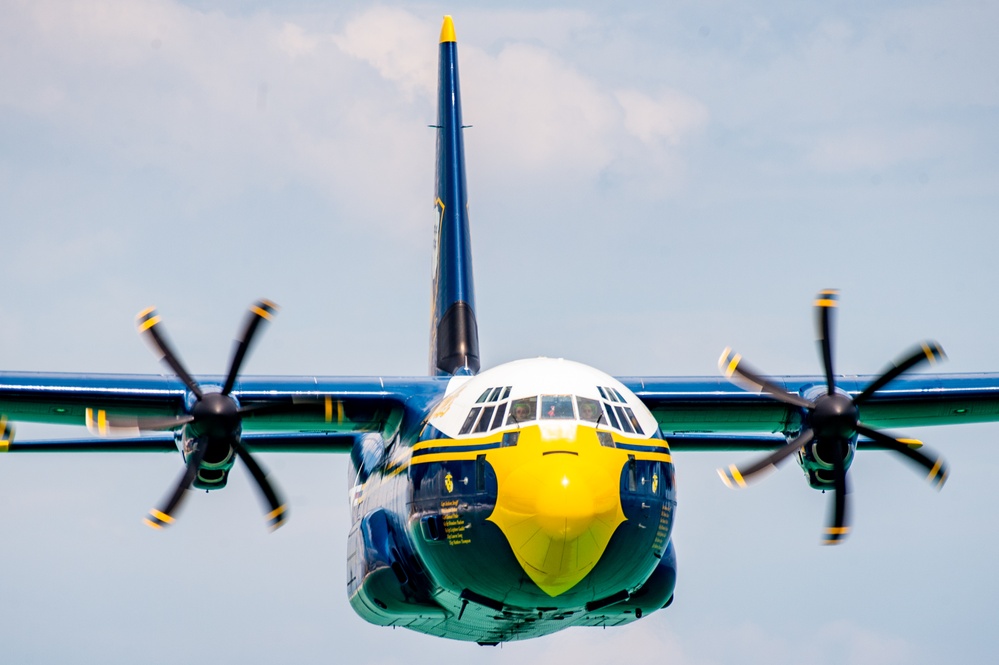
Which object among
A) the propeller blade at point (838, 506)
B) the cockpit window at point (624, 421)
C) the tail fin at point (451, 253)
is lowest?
the propeller blade at point (838, 506)

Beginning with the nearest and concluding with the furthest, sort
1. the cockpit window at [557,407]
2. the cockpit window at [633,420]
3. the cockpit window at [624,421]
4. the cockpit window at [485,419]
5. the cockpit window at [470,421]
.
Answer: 1. the cockpit window at [557,407]
2. the cockpit window at [624,421]
3. the cockpit window at [485,419]
4. the cockpit window at [633,420]
5. the cockpit window at [470,421]

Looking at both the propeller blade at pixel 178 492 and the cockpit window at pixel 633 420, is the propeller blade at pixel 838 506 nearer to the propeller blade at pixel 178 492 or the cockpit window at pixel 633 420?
the cockpit window at pixel 633 420

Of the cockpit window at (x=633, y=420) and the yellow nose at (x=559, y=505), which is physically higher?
the cockpit window at (x=633, y=420)

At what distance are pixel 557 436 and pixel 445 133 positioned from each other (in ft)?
49.5

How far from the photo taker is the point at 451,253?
98.9 ft

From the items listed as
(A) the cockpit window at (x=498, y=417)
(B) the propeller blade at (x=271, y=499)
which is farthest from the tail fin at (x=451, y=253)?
(A) the cockpit window at (x=498, y=417)

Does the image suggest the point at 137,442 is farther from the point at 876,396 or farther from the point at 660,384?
the point at 876,396

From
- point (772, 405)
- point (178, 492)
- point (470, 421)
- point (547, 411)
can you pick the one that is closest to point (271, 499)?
point (178, 492)

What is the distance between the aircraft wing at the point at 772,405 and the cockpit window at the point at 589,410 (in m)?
5.73

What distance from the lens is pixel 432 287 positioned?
3131 centimetres

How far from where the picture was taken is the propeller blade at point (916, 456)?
25.0 metres

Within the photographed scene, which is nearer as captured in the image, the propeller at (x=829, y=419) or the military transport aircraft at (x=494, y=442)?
the military transport aircraft at (x=494, y=442)

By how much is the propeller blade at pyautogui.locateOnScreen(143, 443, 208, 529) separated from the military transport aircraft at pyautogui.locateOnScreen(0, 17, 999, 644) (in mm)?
36

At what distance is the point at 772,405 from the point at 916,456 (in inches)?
107
